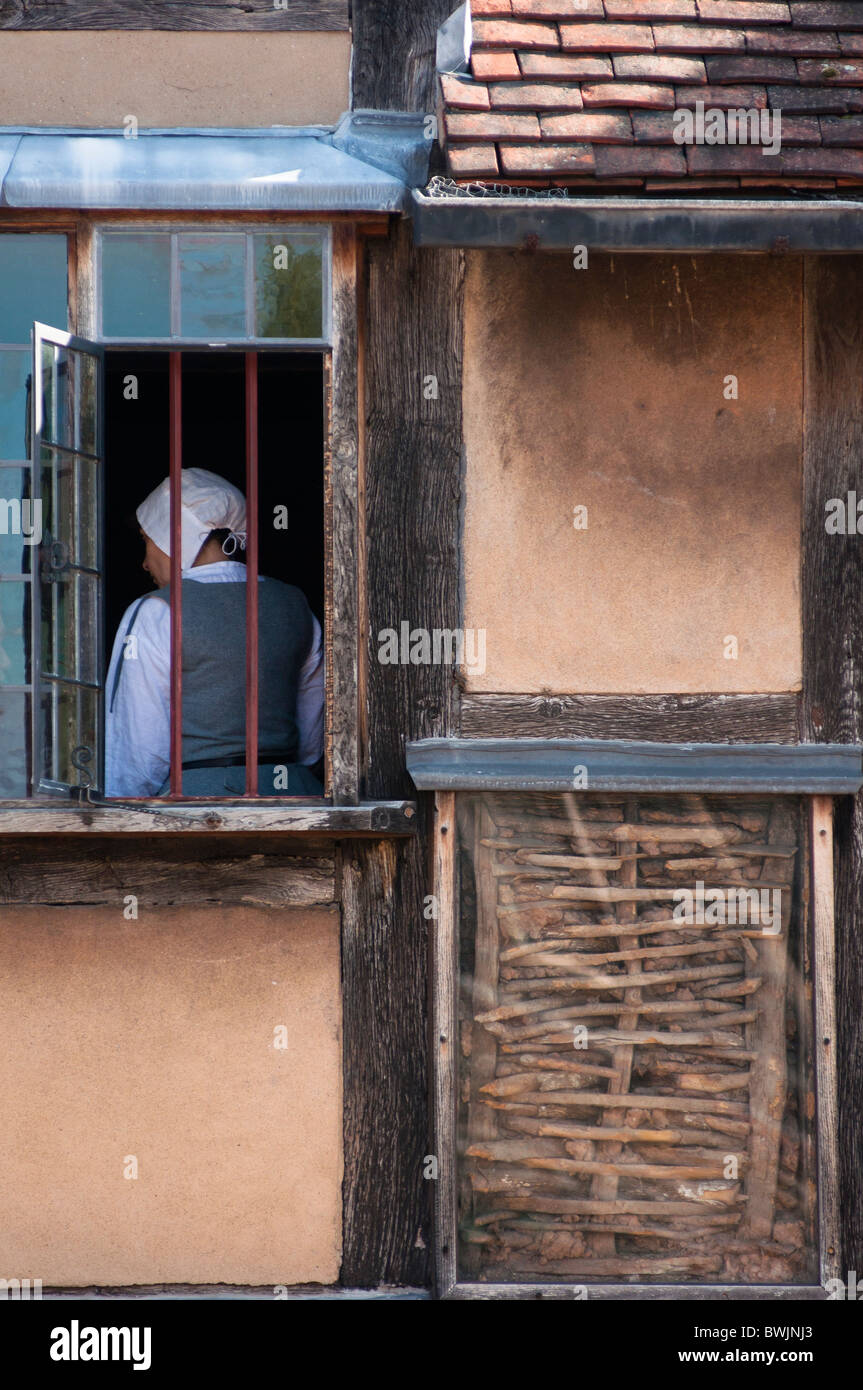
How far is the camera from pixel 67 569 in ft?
13.6

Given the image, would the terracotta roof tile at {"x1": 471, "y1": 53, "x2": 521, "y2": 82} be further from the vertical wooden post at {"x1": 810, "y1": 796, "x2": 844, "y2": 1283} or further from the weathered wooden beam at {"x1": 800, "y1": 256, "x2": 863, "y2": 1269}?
the vertical wooden post at {"x1": 810, "y1": 796, "x2": 844, "y2": 1283}

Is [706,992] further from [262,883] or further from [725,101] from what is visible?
[725,101]

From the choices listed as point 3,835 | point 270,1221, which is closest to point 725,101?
point 3,835

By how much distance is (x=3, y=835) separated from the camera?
4.23 metres

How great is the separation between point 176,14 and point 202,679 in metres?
1.97

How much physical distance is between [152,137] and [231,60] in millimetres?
351

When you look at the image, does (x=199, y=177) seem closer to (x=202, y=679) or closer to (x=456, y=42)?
(x=456, y=42)

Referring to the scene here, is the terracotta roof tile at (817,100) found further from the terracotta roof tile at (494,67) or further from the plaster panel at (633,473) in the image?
the terracotta roof tile at (494,67)

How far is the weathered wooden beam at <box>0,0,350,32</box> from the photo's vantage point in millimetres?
4512

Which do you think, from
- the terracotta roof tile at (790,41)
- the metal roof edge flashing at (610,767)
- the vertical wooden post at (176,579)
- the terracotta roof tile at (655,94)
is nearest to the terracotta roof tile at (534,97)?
the terracotta roof tile at (655,94)

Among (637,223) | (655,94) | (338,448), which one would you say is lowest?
(338,448)

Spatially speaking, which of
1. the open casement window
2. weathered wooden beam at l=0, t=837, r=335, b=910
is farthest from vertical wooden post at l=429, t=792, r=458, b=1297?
the open casement window

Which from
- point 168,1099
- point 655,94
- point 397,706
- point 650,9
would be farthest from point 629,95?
point 168,1099

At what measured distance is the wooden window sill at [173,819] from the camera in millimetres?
4121
